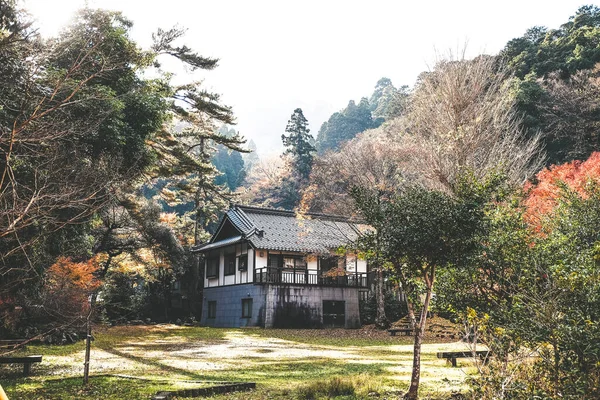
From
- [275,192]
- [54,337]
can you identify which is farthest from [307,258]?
[275,192]

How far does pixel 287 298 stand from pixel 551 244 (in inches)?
799

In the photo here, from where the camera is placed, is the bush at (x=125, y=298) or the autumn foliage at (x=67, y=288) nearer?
the autumn foliage at (x=67, y=288)

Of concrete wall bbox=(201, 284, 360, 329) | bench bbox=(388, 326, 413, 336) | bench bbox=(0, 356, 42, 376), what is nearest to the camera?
bench bbox=(0, 356, 42, 376)

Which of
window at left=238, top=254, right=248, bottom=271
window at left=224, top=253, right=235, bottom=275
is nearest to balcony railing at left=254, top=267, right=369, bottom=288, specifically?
window at left=238, top=254, right=248, bottom=271

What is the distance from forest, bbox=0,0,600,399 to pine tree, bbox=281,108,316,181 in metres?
4.45

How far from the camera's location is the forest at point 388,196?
18.8 ft

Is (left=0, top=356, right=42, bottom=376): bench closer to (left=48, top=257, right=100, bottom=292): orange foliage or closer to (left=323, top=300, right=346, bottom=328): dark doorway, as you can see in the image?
(left=48, top=257, right=100, bottom=292): orange foliage

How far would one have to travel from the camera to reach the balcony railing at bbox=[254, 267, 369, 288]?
27.1 m

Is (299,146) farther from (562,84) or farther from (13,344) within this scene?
(13,344)

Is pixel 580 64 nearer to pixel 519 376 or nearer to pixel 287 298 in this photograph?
pixel 287 298

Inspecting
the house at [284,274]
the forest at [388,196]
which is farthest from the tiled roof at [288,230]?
the forest at [388,196]

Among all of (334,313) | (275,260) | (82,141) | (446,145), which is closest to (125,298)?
(275,260)

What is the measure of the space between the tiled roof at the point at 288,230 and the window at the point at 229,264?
111 cm

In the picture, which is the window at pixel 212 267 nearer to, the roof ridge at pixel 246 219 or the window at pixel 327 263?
the roof ridge at pixel 246 219
